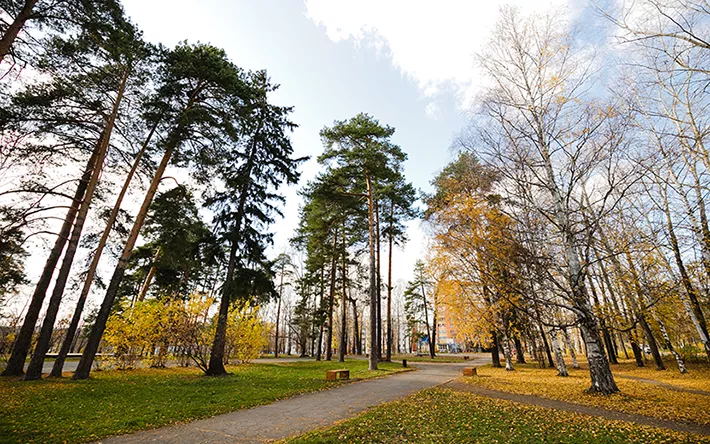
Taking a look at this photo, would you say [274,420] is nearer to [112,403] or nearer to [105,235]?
[112,403]

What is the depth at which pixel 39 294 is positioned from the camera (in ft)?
37.2

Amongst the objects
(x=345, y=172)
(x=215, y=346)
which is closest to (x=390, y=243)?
(x=345, y=172)

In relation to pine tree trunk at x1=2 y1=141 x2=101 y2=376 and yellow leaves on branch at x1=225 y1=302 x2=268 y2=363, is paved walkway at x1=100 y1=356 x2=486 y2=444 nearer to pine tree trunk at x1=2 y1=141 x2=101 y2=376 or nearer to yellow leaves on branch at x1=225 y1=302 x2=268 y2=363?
pine tree trunk at x1=2 y1=141 x2=101 y2=376

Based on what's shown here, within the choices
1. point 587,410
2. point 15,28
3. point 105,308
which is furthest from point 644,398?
point 15,28

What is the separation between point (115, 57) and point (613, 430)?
15999 millimetres

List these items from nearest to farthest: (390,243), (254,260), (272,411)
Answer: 1. (272,411)
2. (254,260)
3. (390,243)

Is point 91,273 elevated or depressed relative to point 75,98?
depressed

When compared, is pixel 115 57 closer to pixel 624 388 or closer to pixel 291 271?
pixel 624 388

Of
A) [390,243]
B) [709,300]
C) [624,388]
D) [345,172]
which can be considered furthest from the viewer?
[390,243]

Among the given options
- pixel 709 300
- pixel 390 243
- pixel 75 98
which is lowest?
pixel 709 300

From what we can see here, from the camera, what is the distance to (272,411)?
7.18 metres

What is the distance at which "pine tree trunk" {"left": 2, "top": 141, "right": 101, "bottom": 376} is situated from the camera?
10.5 m

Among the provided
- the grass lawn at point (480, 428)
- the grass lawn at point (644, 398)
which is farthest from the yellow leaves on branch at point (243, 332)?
the grass lawn at point (644, 398)

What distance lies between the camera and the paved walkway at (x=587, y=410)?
5575 millimetres
